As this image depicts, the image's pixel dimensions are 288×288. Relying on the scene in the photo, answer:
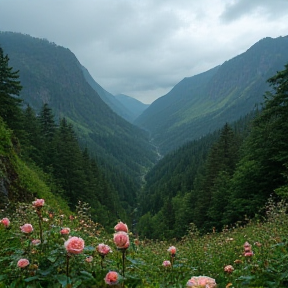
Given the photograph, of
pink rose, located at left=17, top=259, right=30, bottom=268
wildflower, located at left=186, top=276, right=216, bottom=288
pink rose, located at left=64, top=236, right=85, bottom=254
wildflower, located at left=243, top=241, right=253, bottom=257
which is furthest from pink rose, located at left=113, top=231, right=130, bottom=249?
wildflower, located at left=243, top=241, right=253, bottom=257

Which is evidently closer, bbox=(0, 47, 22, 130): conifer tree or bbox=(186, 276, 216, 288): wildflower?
bbox=(186, 276, 216, 288): wildflower

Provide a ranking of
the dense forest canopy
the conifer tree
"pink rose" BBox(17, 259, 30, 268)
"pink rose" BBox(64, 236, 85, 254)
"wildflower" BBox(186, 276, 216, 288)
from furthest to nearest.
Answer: the conifer tree, the dense forest canopy, "pink rose" BBox(17, 259, 30, 268), "pink rose" BBox(64, 236, 85, 254), "wildflower" BBox(186, 276, 216, 288)

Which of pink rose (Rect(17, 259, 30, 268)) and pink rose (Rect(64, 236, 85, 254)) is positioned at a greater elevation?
pink rose (Rect(64, 236, 85, 254))

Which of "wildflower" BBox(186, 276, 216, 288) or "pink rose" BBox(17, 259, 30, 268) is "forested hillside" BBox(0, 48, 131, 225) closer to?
"pink rose" BBox(17, 259, 30, 268)

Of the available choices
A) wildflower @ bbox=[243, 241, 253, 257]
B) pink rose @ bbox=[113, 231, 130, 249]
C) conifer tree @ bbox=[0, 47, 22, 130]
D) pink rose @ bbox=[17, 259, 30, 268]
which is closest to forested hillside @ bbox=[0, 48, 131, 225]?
conifer tree @ bbox=[0, 47, 22, 130]

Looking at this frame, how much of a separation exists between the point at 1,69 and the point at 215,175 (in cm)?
2348

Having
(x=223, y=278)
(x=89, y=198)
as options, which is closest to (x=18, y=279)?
(x=223, y=278)

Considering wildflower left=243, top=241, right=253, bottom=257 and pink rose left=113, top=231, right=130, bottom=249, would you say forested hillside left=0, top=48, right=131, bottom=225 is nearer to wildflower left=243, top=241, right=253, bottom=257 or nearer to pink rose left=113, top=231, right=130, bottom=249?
wildflower left=243, top=241, right=253, bottom=257

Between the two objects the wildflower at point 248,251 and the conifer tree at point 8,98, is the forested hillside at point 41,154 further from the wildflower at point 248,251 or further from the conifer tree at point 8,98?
the wildflower at point 248,251

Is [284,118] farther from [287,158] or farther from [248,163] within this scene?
[248,163]

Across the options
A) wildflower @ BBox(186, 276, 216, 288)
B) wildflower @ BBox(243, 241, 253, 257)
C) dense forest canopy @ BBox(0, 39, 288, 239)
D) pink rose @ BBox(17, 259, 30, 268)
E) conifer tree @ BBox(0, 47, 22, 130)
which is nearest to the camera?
wildflower @ BBox(186, 276, 216, 288)

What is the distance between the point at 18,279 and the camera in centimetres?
323

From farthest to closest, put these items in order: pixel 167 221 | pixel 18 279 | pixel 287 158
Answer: pixel 167 221 < pixel 287 158 < pixel 18 279

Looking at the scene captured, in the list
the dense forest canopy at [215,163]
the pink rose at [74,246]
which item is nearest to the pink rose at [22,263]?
the pink rose at [74,246]
